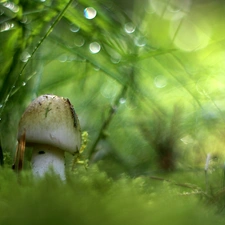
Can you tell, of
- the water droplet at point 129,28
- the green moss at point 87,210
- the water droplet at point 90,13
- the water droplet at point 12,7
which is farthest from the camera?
the water droplet at point 129,28

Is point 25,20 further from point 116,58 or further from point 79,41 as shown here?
point 116,58

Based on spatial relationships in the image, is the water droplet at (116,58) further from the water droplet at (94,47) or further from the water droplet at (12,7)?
the water droplet at (12,7)

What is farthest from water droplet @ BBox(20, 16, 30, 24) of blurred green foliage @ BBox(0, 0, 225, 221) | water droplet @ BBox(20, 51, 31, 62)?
water droplet @ BBox(20, 51, 31, 62)

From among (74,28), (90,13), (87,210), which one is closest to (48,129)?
(87,210)

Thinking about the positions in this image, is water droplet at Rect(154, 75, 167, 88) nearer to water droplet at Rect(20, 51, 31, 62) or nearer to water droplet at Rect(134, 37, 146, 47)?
water droplet at Rect(134, 37, 146, 47)

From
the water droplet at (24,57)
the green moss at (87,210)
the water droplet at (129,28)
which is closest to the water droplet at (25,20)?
the water droplet at (24,57)

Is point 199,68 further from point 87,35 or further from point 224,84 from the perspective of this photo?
point 87,35
